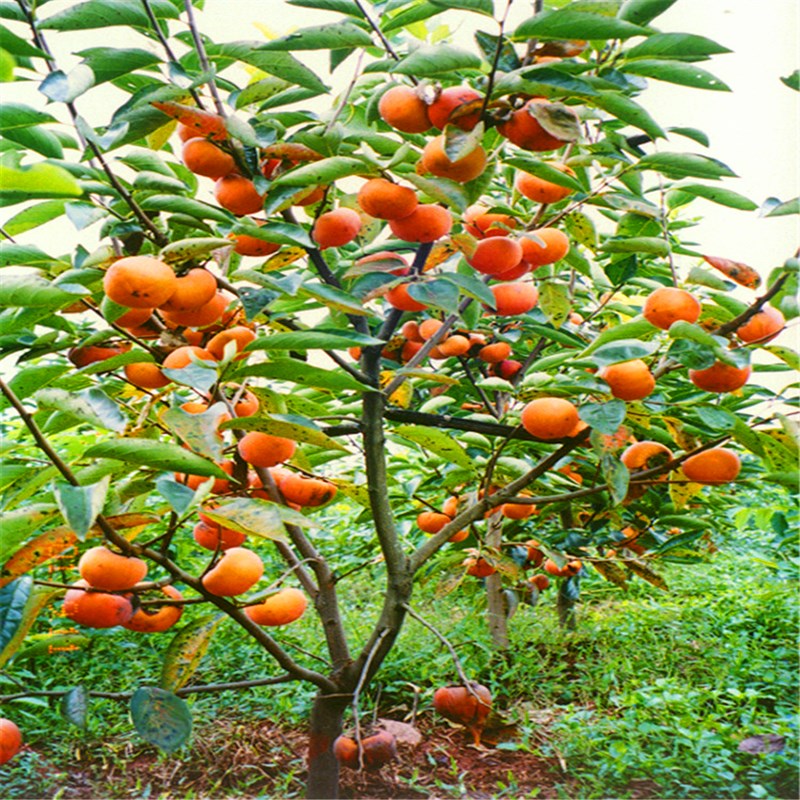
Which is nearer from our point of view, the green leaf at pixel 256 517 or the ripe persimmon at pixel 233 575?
the green leaf at pixel 256 517

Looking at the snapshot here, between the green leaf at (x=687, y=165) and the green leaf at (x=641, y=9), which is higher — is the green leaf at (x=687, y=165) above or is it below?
below

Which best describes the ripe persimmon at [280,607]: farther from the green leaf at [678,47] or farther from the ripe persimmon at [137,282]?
the green leaf at [678,47]

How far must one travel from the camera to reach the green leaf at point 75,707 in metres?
1.21

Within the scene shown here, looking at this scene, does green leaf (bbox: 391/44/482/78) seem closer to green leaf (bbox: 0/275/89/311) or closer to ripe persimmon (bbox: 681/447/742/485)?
green leaf (bbox: 0/275/89/311)

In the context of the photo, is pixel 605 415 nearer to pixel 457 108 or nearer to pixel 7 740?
pixel 457 108

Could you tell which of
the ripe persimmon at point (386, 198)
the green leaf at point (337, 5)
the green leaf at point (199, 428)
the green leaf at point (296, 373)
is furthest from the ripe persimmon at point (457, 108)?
the green leaf at point (199, 428)

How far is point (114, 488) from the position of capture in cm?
112

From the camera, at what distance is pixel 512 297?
1.31 m

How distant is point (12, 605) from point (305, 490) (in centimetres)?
52

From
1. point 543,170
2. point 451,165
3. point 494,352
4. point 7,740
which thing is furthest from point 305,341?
point 494,352

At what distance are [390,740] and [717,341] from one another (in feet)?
2.77

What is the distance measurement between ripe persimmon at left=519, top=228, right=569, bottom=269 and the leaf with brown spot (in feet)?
0.70

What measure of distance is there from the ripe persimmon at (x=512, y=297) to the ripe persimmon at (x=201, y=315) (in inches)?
17.8

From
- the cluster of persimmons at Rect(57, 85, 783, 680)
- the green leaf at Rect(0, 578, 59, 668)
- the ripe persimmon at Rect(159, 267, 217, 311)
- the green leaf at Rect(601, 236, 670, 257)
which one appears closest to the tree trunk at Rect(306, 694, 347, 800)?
the cluster of persimmons at Rect(57, 85, 783, 680)
